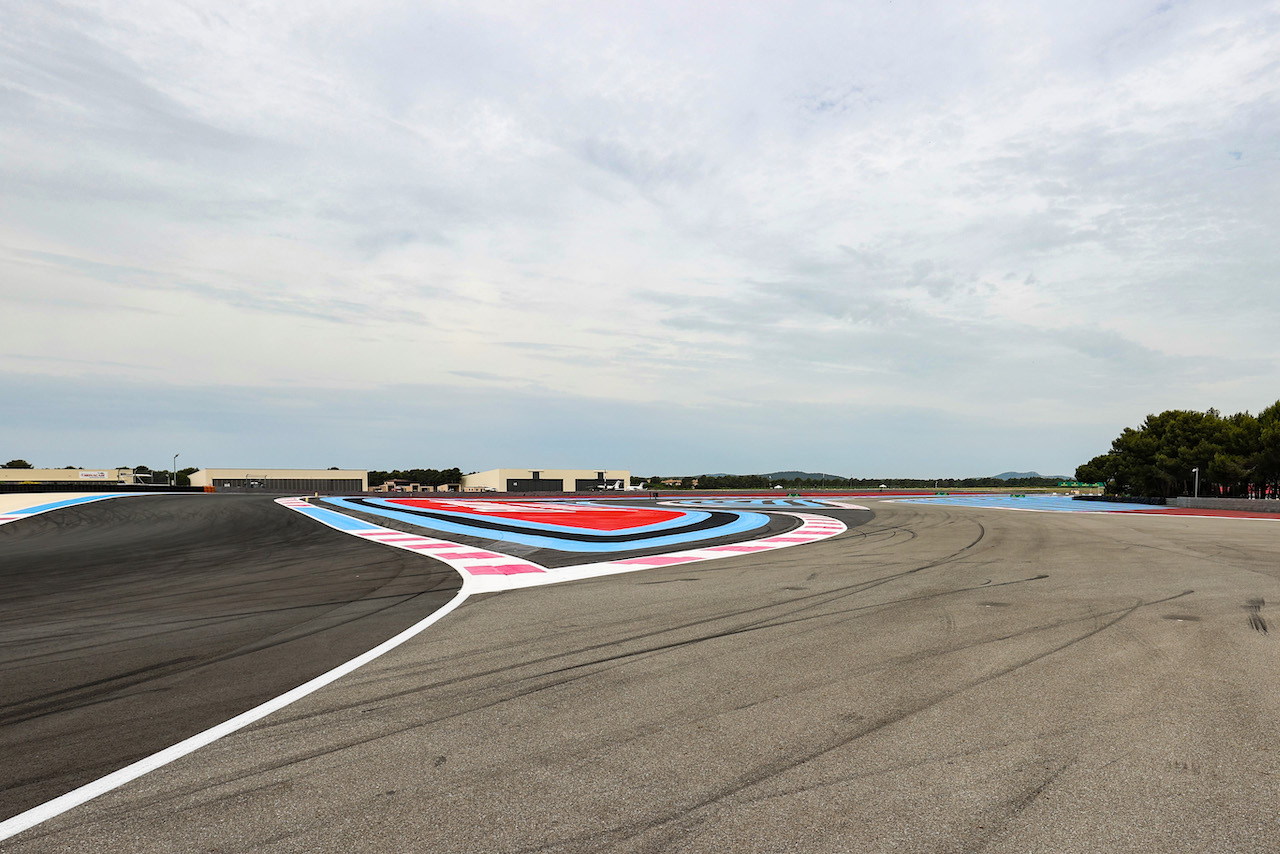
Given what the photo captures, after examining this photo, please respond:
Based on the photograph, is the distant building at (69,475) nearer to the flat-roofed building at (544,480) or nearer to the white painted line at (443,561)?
the flat-roofed building at (544,480)

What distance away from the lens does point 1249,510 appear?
34375 mm

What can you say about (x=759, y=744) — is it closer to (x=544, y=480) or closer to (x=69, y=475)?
(x=544, y=480)

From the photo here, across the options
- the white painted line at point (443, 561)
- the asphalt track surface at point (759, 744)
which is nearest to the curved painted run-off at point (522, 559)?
the white painted line at point (443, 561)

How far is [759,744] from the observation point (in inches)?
156

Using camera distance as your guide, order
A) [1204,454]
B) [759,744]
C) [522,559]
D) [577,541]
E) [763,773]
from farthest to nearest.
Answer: [1204,454] → [577,541] → [522,559] → [759,744] → [763,773]

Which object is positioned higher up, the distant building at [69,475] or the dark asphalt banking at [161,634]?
the dark asphalt banking at [161,634]

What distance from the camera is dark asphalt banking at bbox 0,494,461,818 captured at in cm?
412

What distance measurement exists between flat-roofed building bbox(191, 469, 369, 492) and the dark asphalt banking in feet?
310

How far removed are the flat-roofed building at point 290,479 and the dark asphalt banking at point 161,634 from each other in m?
94.6

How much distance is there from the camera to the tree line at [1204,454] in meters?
42.4

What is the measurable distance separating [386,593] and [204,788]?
20.8ft

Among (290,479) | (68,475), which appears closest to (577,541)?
(290,479)

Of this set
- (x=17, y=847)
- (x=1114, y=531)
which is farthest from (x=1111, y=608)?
(x=1114, y=531)

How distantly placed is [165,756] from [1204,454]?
5818 cm
